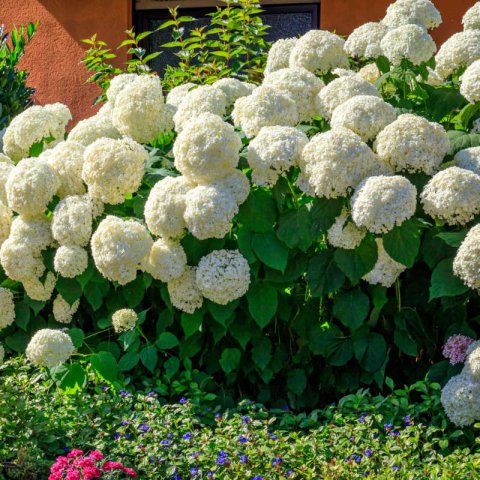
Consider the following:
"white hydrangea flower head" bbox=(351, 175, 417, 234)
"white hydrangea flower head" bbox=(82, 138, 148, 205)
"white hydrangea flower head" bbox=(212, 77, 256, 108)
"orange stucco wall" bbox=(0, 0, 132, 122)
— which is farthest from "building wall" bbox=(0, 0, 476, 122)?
"white hydrangea flower head" bbox=(351, 175, 417, 234)

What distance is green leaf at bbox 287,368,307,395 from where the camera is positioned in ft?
13.9

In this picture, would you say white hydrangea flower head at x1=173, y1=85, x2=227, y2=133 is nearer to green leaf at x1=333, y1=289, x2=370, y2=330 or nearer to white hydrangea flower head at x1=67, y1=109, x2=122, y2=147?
white hydrangea flower head at x1=67, y1=109, x2=122, y2=147

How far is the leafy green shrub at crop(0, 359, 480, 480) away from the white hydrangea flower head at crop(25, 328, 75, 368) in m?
0.14

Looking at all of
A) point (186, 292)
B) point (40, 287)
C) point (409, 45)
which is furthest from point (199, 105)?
point (40, 287)

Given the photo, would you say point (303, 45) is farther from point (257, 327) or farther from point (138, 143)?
point (257, 327)

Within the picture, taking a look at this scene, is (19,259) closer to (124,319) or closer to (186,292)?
(124,319)

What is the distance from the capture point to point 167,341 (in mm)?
4215

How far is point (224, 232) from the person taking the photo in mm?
3945

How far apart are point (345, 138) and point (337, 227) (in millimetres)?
360

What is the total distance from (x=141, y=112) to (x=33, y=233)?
734mm

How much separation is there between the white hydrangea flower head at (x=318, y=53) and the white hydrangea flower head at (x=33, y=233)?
141 centimetres

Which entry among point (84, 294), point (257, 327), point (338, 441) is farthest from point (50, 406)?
point (338, 441)

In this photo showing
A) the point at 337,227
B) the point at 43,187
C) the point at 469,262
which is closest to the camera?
the point at 469,262

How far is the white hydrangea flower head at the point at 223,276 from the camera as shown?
13.0ft
